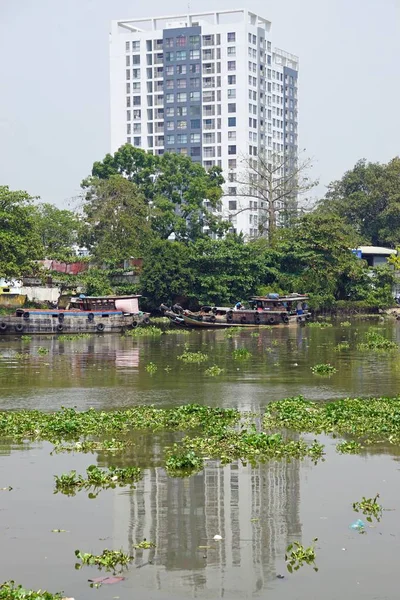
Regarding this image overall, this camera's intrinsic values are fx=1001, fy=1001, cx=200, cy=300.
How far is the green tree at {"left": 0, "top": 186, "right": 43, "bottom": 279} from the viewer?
5694 centimetres

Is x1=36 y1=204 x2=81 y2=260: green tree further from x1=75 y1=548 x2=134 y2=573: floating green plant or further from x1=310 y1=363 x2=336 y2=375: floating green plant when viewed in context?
x1=75 y1=548 x2=134 y2=573: floating green plant

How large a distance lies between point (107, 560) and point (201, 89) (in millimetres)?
136924

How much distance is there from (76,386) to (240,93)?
392 ft

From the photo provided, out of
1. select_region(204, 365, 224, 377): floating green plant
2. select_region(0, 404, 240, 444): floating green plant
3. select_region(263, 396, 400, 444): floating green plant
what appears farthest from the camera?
select_region(204, 365, 224, 377): floating green plant

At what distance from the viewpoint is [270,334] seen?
53.4 meters

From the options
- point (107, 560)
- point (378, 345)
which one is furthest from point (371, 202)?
point (107, 560)

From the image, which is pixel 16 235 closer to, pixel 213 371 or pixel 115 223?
pixel 115 223

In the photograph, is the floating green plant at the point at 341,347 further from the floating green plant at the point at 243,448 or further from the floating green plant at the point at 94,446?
the floating green plant at the point at 94,446

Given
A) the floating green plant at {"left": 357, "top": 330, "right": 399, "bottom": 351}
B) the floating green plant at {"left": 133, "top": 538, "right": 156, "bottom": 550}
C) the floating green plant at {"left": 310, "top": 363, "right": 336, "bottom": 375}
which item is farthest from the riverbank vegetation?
the floating green plant at {"left": 133, "top": 538, "right": 156, "bottom": 550}

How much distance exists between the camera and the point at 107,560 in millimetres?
11727

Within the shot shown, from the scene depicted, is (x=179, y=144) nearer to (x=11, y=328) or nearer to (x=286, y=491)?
(x=11, y=328)

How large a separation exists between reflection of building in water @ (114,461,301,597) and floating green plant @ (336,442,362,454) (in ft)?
4.25

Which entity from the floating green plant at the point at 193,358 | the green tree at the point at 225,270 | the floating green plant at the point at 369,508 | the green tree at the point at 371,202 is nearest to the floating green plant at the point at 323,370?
the floating green plant at the point at 193,358

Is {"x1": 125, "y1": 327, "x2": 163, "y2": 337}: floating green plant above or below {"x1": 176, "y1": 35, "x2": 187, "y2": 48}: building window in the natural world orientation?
below
